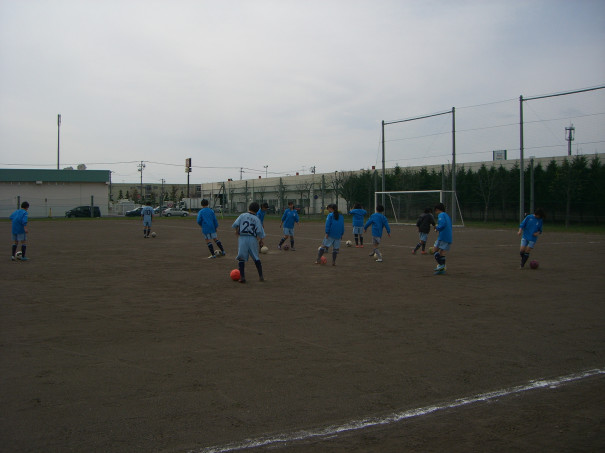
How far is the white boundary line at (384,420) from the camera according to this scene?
12.6ft

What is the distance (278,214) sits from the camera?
60.1m

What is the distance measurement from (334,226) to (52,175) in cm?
5713

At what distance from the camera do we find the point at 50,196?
61531 millimetres

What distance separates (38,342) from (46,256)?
464 inches

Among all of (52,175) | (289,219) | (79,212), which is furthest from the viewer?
(52,175)

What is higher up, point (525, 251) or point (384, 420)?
point (525, 251)

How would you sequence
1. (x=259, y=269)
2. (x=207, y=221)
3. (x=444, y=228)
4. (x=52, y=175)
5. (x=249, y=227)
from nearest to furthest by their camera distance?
(x=249, y=227)
(x=259, y=269)
(x=444, y=228)
(x=207, y=221)
(x=52, y=175)

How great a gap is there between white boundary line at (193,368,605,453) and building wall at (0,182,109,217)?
5878 cm

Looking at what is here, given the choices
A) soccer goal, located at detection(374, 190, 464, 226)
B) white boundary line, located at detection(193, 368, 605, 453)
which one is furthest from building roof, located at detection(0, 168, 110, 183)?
white boundary line, located at detection(193, 368, 605, 453)

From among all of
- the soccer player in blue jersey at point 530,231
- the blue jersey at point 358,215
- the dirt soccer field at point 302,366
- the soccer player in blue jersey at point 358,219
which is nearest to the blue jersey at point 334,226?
the dirt soccer field at point 302,366

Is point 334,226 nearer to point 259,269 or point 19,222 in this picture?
point 259,269

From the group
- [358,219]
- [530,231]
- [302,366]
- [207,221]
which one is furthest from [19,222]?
[530,231]

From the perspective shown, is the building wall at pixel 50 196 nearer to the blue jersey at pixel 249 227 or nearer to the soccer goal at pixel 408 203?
the soccer goal at pixel 408 203

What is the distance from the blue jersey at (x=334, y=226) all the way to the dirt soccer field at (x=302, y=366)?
2917mm
